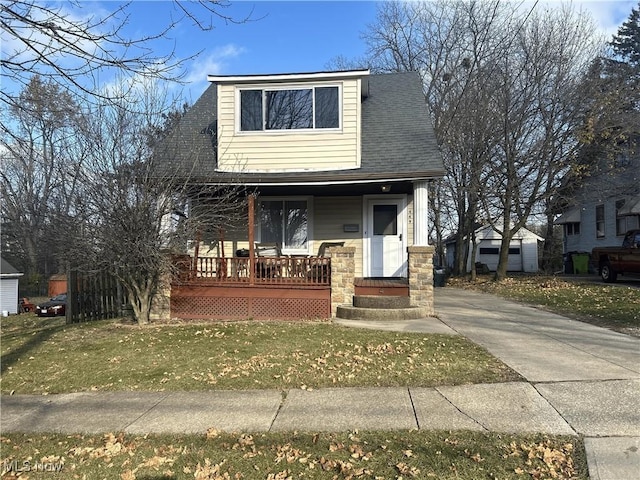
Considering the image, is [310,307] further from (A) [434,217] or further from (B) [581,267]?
(B) [581,267]

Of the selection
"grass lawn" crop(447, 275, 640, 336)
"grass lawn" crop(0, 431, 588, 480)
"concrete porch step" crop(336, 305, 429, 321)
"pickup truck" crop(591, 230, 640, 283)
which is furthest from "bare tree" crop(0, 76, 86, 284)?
"pickup truck" crop(591, 230, 640, 283)

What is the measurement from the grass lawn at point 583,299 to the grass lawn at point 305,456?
5.81 m

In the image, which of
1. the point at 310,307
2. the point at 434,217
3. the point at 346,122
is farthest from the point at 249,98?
the point at 434,217

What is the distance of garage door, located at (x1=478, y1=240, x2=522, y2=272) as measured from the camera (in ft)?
112

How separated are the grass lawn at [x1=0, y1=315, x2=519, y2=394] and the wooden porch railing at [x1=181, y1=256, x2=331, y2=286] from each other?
4.58 ft

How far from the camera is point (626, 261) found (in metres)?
16.1

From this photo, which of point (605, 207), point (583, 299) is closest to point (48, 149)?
point (583, 299)

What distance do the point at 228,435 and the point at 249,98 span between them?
935cm

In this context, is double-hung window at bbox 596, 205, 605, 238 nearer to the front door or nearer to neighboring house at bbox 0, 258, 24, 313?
the front door

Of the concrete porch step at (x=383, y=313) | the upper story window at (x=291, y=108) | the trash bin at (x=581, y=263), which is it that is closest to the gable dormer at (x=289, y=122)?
the upper story window at (x=291, y=108)

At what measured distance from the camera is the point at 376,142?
12.1 m

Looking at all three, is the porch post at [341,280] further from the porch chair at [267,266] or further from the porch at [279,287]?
the porch chair at [267,266]

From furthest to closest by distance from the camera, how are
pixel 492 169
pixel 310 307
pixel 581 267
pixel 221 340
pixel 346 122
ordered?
1. pixel 581 267
2. pixel 492 169
3. pixel 346 122
4. pixel 310 307
5. pixel 221 340

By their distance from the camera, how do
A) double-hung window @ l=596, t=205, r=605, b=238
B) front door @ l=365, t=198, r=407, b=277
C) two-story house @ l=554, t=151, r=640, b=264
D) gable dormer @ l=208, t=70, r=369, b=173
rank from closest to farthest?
gable dormer @ l=208, t=70, r=369, b=173 < front door @ l=365, t=198, r=407, b=277 < two-story house @ l=554, t=151, r=640, b=264 < double-hung window @ l=596, t=205, r=605, b=238
